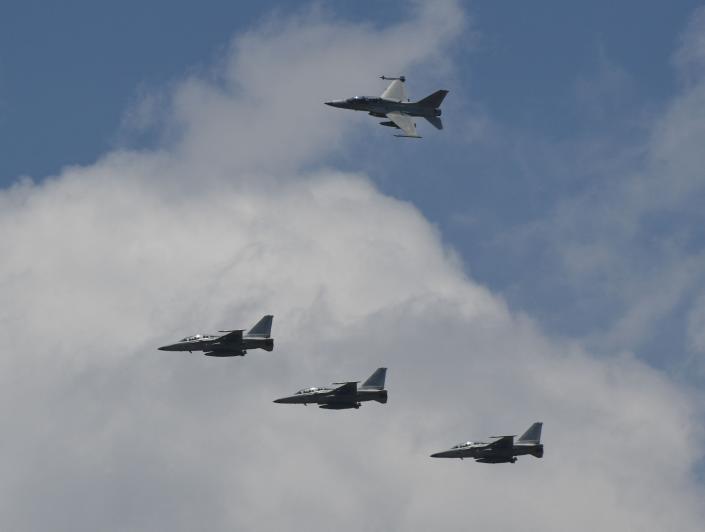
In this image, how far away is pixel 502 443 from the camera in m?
192

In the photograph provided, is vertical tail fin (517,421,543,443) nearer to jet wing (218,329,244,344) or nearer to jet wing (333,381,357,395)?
jet wing (333,381,357,395)

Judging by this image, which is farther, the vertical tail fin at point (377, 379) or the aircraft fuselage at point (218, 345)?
the vertical tail fin at point (377, 379)

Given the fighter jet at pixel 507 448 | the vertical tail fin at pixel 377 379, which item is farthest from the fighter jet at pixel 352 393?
the fighter jet at pixel 507 448

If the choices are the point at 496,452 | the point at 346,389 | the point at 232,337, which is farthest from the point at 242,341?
the point at 496,452

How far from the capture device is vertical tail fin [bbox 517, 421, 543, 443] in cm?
19112

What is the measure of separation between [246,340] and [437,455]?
3119cm

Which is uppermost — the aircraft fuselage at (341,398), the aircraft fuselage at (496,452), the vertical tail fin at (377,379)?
the vertical tail fin at (377,379)

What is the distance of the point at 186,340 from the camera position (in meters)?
196

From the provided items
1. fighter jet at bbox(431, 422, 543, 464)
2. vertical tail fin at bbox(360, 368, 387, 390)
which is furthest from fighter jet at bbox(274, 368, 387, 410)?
fighter jet at bbox(431, 422, 543, 464)

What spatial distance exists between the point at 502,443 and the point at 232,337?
38344mm

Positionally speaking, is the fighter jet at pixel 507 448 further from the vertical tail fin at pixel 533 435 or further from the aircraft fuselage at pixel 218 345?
the aircraft fuselage at pixel 218 345

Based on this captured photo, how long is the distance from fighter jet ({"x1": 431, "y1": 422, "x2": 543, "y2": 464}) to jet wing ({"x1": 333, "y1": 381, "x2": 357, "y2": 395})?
688 inches

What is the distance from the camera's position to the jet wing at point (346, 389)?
19212cm

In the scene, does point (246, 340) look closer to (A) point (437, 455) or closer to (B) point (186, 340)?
(B) point (186, 340)
